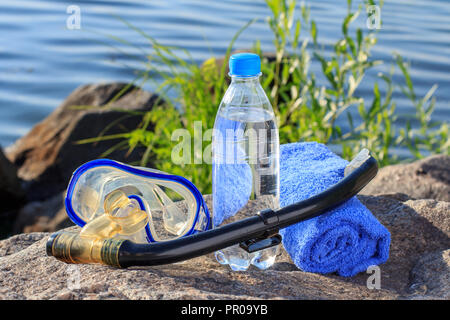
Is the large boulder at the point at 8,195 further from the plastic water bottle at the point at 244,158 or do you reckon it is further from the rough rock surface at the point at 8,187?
the plastic water bottle at the point at 244,158

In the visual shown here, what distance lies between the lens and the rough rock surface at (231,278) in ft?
5.95

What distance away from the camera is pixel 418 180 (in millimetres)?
3469

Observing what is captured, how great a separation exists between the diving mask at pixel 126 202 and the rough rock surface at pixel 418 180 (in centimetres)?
144

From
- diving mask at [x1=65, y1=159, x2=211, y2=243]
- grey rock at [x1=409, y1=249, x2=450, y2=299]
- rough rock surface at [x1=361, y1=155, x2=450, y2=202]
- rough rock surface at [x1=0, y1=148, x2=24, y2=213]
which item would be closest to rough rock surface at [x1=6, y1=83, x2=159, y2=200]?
rough rock surface at [x1=0, y1=148, x2=24, y2=213]

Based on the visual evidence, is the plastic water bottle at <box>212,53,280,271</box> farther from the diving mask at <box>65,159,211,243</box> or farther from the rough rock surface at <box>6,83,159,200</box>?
the rough rock surface at <box>6,83,159,200</box>

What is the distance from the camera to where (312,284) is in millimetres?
2045

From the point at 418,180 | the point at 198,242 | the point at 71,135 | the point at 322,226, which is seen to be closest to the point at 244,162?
the point at 322,226

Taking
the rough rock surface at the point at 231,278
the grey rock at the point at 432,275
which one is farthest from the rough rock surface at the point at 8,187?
the grey rock at the point at 432,275

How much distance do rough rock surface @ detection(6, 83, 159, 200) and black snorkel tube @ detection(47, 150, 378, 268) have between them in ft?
8.53

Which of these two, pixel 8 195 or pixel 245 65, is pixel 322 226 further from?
pixel 8 195

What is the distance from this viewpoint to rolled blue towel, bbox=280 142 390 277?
2086 millimetres
